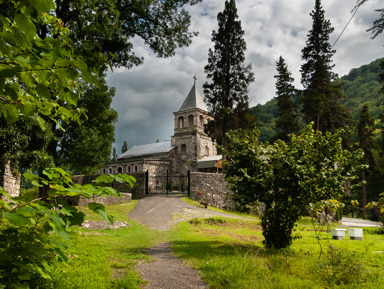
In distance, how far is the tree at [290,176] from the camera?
737 centimetres

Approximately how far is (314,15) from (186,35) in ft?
76.9

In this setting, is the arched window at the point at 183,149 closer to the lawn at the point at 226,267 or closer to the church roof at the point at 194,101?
the church roof at the point at 194,101

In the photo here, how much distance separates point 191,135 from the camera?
140 feet

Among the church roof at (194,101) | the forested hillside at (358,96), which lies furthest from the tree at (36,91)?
the forested hillside at (358,96)

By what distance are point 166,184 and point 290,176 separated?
18973 mm

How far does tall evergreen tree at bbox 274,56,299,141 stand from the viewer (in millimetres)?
33156

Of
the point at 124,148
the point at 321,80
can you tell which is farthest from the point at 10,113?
the point at 124,148

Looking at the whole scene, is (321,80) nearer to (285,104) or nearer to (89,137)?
(285,104)

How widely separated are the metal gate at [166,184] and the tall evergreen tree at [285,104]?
14.1 metres

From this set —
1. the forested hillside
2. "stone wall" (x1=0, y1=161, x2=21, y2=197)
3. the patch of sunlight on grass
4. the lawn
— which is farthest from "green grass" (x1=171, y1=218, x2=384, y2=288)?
the forested hillside

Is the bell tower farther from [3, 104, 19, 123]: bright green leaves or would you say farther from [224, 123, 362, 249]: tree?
[3, 104, 19, 123]: bright green leaves

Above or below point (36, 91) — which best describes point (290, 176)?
below

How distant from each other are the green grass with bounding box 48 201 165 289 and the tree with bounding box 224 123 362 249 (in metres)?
3.62

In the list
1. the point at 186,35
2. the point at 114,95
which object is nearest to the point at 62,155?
the point at 114,95
